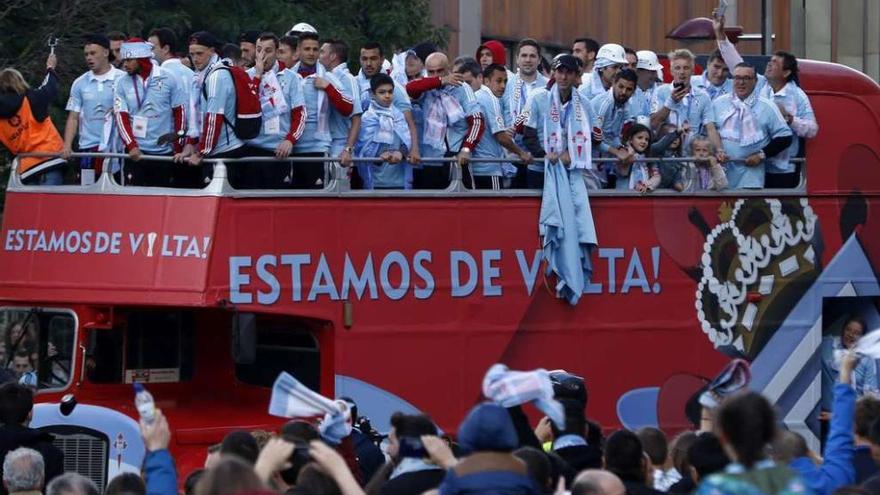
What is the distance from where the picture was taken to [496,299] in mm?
14000

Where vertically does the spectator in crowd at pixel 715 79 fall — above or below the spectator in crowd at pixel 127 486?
above

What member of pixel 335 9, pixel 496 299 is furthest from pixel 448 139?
pixel 335 9

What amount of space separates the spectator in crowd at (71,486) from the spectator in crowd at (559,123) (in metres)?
7.31

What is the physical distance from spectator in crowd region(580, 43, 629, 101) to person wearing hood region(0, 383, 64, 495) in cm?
702

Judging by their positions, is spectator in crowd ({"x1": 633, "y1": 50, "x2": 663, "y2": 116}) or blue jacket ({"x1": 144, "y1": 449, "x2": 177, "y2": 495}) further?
spectator in crowd ({"x1": 633, "y1": 50, "x2": 663, "y2": 116})

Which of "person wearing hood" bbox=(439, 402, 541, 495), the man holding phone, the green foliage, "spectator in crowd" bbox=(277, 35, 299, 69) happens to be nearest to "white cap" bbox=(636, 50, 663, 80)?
the man holding phone

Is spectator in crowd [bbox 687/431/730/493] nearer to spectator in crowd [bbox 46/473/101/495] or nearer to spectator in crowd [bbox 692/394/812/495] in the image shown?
spectator in crowd [bbox 692/394/812/495]

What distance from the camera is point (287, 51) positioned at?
1452 cm

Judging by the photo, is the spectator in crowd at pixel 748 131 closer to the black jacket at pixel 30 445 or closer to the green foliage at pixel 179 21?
the green foliage at pixel 179 21

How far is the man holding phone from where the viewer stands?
15508 millimetres

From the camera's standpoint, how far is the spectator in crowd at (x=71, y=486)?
7.65 meters

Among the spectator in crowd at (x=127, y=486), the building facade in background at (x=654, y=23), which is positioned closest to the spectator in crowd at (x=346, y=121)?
the spectator in crowd at (x=127, y=486)

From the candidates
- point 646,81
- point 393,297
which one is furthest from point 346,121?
point 646,81

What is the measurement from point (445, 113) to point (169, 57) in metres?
2.27
